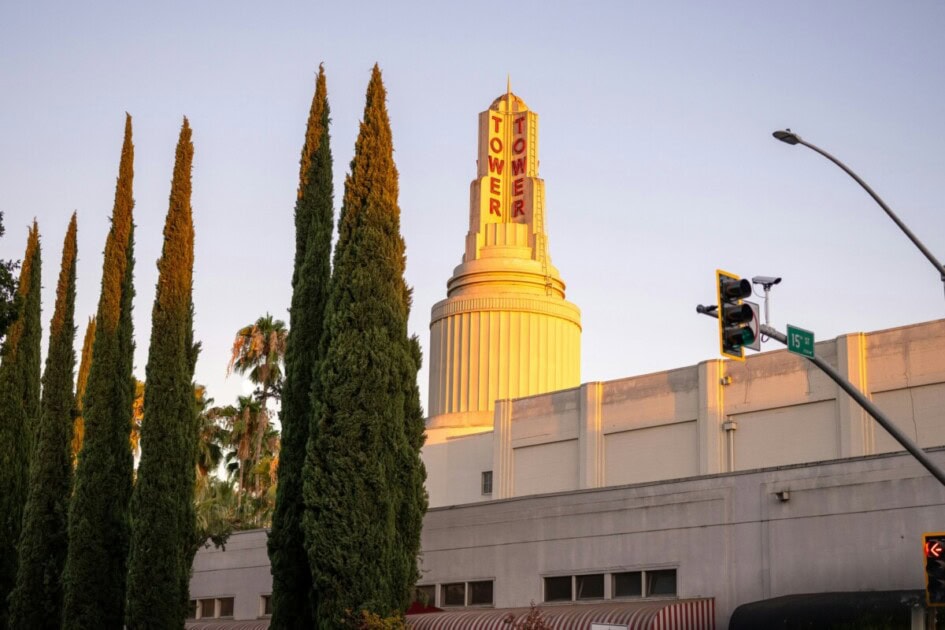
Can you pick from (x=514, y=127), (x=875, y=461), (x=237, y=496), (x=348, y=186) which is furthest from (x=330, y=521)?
(x=237, y=496)

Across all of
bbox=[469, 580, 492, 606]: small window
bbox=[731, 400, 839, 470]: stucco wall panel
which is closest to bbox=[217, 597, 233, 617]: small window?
bbox=[469, 580, 492, 606]: small window

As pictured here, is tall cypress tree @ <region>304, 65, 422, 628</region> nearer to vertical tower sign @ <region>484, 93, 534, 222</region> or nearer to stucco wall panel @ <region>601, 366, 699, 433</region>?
stucco wall panel @ <region>601, 366, 699, 433</region>

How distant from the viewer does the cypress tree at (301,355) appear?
87.0 ft

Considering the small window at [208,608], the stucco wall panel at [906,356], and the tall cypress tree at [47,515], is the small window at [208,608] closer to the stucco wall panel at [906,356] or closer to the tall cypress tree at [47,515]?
the tall cypress tree at [47,515]

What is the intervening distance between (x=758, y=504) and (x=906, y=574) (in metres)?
3.09

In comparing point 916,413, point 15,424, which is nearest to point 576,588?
point 916,413

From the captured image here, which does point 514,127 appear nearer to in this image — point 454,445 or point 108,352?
point 454,445

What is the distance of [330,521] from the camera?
985 inches

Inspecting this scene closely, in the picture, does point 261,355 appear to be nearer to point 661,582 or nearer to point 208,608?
point 208,608

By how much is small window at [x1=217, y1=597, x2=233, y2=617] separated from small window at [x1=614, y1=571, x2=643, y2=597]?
13.8 m

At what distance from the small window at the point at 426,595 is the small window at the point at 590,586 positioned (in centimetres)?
443

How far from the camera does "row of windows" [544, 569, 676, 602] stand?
84.8ft

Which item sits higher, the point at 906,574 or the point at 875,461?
the point at 875,461

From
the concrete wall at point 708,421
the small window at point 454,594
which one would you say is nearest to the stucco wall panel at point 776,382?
the concrete wall at point 708,421
